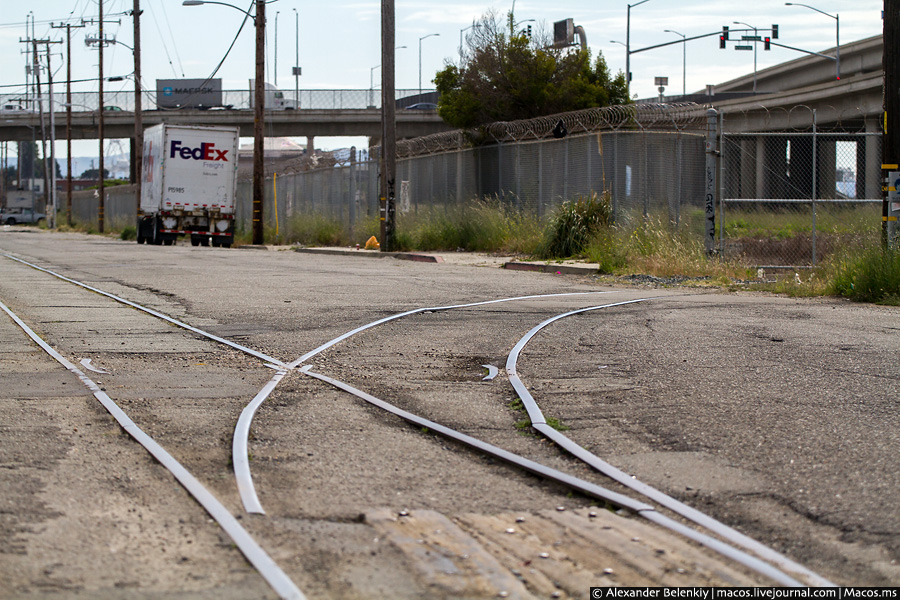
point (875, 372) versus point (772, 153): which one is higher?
point (772, 153)

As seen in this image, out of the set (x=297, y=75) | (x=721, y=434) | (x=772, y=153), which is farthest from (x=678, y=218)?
(x=297, y=75)

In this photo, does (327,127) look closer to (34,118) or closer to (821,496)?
(34,118)

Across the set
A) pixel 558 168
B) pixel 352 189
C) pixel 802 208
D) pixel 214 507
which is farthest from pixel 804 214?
pixel 214 507

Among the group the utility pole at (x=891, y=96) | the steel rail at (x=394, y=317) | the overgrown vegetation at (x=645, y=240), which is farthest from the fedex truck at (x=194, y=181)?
the utility pole at (x=891, y=96)

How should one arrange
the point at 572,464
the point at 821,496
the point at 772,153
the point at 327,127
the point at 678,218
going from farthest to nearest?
1. the point at 327,127
2. the point at 772,153
3. the point at 678,218
4. the point at 572,464
5. the point at 821,496

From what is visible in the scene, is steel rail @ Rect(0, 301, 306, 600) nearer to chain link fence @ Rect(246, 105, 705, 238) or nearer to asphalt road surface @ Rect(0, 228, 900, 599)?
asphalt road surface @ Rect(0, 228, 900, 599)

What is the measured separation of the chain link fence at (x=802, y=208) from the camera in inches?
683

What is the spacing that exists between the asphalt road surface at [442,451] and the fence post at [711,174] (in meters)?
6.79

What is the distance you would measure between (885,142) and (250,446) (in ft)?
39.7

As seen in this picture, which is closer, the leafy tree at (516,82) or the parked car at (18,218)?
the leafy tree at (516,82)

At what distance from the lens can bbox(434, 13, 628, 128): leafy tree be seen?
35969 millimetres

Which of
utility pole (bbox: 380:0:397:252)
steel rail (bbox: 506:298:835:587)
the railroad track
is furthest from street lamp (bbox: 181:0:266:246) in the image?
steel rail (bbox: 506:298:835:587)

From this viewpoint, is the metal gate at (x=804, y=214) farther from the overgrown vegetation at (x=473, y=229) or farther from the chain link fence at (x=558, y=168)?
the overgrown vegetation at (x=473, y=229)

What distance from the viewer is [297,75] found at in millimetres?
105375
